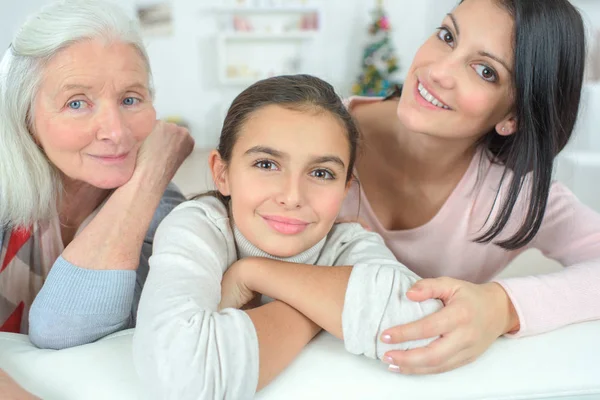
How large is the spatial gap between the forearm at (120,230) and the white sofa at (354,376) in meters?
0.19

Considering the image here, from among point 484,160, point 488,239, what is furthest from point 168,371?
point 484,160

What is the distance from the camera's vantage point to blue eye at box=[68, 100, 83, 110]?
124cm

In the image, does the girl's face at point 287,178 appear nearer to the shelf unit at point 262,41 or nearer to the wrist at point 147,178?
the wrist at point 147,178

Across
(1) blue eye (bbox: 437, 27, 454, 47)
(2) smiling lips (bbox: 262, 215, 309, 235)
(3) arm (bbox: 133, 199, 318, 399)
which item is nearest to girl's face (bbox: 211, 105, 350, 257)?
(2) smiling lips (bbox: 262, 215, 309, 235)

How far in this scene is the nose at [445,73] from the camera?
1361 mm

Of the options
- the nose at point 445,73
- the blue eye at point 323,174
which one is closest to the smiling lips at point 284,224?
the blue eye at point 323,174

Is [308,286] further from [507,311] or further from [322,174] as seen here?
[507,311]

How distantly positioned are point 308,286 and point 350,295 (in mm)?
88

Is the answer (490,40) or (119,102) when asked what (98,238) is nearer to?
(119,102)

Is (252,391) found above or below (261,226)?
below

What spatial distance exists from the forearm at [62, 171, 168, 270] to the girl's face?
0.79ft

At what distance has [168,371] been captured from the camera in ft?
2.88

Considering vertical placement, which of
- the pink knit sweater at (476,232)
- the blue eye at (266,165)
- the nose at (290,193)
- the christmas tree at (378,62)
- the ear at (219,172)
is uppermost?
the blue eye at (266,165)

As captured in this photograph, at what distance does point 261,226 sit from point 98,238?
0.35 metres
